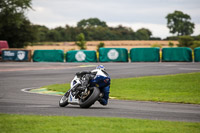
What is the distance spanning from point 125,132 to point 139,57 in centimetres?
3478

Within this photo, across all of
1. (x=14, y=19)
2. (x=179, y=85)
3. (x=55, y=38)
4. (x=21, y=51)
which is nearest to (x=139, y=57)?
(x=21, y=51)

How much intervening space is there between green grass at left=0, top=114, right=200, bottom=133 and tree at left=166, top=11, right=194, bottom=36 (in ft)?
440

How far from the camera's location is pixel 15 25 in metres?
65.4

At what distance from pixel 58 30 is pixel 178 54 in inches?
3190

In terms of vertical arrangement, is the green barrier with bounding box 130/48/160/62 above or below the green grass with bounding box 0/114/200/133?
above

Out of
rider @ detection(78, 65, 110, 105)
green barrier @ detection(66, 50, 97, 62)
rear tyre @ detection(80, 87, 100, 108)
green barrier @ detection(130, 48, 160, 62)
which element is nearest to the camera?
rear tyre @ detection(80, 87, 100, 108)

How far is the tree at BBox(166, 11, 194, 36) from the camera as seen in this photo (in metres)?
141

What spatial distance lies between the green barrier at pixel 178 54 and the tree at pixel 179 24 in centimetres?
10053

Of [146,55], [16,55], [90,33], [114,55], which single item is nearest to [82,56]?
[114,55]

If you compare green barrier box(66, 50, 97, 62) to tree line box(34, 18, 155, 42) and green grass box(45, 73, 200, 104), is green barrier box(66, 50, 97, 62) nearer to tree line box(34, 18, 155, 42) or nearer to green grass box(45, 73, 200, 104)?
green grass box(45, 73, 200, 104)

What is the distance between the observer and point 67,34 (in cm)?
11475

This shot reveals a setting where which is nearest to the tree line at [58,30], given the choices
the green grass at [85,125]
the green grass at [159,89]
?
the green grass at [159,89]

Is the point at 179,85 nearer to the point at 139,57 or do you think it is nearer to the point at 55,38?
the point at 139,57

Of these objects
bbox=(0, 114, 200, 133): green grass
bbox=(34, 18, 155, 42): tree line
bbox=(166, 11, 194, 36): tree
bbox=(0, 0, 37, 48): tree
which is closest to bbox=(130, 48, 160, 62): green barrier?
bbox=(0, 0, 37, 48): tree
